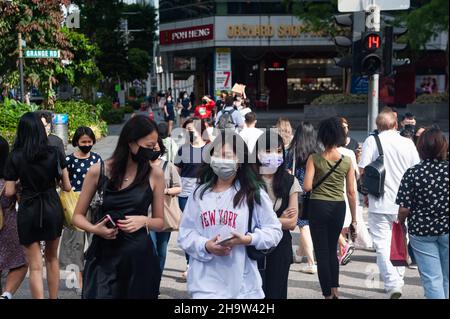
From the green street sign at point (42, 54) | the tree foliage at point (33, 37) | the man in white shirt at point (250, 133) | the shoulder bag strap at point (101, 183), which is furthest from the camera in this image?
the tree foliage at point (33, 37)

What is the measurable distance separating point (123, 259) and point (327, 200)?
8.46 feet

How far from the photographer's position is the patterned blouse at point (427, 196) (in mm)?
5293

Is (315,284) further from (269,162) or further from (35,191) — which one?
(35,191)

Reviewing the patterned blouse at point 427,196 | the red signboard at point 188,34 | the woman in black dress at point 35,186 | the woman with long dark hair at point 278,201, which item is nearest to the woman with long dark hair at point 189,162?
the woman in black dress at point 35,186

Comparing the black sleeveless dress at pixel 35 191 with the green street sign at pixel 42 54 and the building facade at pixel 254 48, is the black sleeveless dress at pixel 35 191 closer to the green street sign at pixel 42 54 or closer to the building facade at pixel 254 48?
the green street sign at pixel 42 54

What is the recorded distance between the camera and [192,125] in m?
8.12

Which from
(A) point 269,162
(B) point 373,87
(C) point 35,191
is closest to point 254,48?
(B) point 373,87

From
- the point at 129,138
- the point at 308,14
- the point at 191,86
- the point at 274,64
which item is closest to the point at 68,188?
the point at 129,138

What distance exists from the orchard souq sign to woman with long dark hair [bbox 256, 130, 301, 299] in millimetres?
39121

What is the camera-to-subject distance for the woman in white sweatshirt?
4258mm

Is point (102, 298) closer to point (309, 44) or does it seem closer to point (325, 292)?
point (325, 292)

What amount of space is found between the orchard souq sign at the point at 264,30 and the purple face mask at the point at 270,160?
128ft

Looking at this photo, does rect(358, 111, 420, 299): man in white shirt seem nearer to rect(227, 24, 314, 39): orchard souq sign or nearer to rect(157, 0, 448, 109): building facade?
rect(157, 0, 448, 109): building facade

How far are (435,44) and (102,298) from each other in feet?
138
